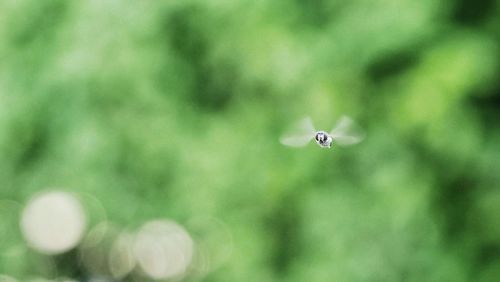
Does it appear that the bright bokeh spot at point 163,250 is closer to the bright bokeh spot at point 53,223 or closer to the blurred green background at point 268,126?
the blurred green background at point 268,126

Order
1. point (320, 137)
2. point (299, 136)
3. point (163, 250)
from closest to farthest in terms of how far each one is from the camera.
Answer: point (299, 136) → point (320, 137) → point (163, 250)

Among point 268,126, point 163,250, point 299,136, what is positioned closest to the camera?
point 299,136

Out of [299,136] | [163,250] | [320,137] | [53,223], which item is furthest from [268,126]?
[299,136]

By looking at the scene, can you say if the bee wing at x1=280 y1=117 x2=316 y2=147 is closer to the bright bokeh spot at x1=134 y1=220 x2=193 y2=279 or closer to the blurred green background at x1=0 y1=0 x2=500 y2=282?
the blurred green background at x1=0 y1=0 x2=500 y2=282

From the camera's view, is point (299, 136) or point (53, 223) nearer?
point (299, 136)

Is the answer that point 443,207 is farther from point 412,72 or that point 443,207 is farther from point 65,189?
point 65,189

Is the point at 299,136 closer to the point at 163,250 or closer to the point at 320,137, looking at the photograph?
the point at 320,137

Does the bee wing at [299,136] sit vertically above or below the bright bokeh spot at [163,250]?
below

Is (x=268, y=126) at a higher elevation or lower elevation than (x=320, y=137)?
higher

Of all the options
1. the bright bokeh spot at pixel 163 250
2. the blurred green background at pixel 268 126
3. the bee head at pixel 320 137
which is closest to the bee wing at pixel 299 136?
the bee head at pixel 320 137
